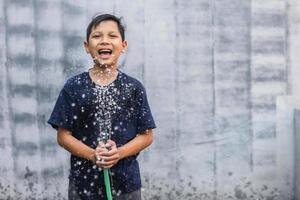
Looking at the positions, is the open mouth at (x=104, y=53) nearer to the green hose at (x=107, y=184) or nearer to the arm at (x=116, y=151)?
the arm at (x=116, y=151)

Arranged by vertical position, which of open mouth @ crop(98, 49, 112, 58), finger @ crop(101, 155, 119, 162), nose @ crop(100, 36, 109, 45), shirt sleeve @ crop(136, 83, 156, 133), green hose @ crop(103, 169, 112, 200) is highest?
nose @ crop(100, 36, 109, 45)

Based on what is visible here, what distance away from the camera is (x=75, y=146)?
104 inches

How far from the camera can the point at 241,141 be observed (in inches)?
175

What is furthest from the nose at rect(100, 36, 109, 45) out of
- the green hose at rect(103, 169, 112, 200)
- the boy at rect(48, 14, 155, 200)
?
the green hose at rect(103, 169, 112, 200)

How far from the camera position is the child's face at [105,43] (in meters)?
2.67

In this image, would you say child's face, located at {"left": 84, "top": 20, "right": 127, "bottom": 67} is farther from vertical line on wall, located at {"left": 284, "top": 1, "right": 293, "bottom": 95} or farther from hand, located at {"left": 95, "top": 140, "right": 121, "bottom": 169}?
vertical line on wall, located at {"left": 284, "top": 1, "right": 293, "bottom": 95}

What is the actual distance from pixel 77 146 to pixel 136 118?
0.30 metres

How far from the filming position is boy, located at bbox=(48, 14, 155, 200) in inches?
104

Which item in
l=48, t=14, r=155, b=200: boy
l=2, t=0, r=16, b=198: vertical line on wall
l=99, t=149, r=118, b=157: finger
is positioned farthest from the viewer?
l=2, t=0, r=16, b=198: vertical line on wall

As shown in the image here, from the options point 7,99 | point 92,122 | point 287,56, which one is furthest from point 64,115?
point 287,56

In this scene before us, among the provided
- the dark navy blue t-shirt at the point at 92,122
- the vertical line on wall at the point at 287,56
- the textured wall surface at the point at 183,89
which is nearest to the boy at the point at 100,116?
the dark navy blue t-shirt at the point at 92,122

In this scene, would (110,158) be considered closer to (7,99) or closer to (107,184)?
(107,184)

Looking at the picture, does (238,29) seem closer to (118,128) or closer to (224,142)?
(224,142)

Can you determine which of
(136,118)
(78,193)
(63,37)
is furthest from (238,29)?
(78,193)
